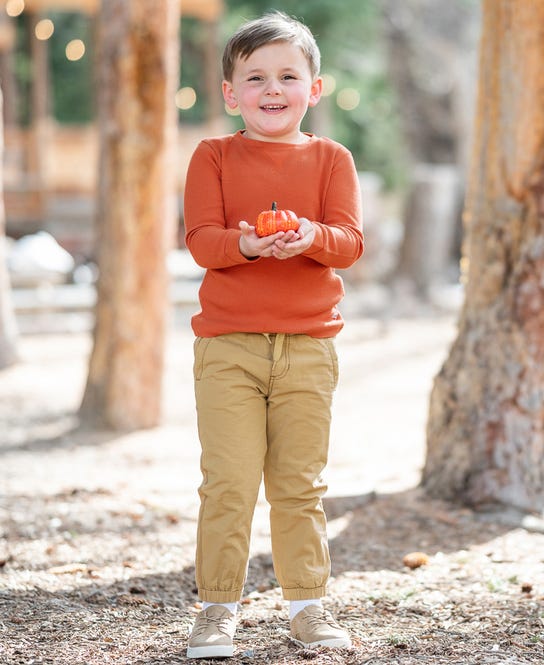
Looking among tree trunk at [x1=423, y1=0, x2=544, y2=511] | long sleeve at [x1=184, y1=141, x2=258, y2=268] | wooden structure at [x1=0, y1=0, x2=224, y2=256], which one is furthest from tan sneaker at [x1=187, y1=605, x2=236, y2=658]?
wooden structure at [x1=0, y1=0, x2=224, y2=256]

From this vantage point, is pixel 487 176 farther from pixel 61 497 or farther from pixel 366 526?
pixel 61 497

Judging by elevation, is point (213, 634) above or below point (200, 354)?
below

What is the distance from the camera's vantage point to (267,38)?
116 inches

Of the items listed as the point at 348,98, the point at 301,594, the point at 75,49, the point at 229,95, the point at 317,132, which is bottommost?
the point at 301,594

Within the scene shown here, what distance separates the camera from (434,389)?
16.1 feet

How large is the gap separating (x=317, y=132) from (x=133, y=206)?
12.2m

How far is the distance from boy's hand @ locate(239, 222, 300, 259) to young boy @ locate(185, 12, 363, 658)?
16 centimetres

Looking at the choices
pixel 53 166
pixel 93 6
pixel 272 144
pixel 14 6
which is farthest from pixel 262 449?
pixel 14 6

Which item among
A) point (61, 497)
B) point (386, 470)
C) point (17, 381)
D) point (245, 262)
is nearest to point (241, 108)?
point (245, 262)

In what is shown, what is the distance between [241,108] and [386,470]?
3422 mm

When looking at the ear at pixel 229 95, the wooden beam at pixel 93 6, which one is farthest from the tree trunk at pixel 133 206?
the wooden beam at pixel 93 6

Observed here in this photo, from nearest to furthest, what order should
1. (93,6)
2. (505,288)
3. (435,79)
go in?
(505,288) < (93,6) < (435,79)

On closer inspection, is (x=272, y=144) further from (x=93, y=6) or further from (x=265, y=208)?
(x=93, y=6)

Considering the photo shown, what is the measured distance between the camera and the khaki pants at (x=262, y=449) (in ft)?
9.78
